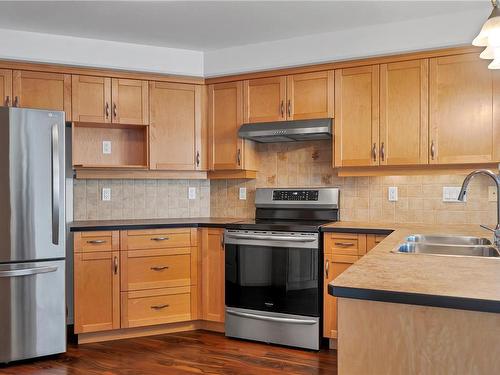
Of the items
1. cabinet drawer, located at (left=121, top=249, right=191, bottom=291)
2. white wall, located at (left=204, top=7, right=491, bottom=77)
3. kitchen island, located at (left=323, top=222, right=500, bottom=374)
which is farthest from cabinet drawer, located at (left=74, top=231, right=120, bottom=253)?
kitchen island, located at (left=323, top=222, right=500, bottom=374)

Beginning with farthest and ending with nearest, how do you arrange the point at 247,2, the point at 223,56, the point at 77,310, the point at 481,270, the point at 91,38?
the point at 223,56 → the point at 91,38 → the point at 77,310 → the point at 247,2 → the point at 481,270

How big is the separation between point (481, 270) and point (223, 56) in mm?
2819

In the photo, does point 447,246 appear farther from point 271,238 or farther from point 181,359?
point 181,359

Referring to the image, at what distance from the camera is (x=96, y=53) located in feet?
11.3

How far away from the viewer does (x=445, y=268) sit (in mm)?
1524

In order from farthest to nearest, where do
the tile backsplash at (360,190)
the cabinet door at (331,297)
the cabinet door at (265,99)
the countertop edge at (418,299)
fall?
the cabinet door at (265,99), the tile backsplash at (360,190), the cabinet door at (331,297), the countertop edge at (418,299)

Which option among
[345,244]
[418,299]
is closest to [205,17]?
[345,244]

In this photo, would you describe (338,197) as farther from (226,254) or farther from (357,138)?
(226,254)

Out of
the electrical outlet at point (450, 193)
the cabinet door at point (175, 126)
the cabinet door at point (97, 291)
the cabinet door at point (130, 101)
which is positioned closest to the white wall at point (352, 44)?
the cabinet door at point (175, 126)

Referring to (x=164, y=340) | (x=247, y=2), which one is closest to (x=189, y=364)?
(x=164, y=340)

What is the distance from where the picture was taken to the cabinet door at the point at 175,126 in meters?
3.69

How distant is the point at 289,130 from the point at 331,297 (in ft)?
Answer: 4.24

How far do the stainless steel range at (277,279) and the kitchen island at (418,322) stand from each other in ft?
5.68

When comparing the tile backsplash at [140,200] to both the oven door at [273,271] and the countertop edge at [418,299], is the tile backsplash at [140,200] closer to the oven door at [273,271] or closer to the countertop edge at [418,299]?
the oven door at [273,271]
